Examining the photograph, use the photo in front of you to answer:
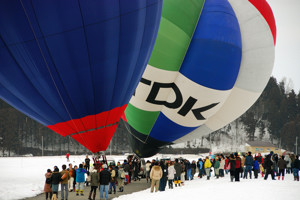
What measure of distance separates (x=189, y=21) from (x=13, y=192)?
10.7 meters

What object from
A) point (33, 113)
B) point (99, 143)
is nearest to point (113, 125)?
point (99, 143)

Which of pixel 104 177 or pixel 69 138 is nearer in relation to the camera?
pixel 104 177

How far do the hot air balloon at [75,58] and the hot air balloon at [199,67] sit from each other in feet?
14.1

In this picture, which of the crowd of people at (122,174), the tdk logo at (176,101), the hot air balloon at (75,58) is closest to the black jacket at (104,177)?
the crowd of people at (122,174)

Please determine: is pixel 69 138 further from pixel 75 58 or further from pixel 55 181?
pixel 75 58

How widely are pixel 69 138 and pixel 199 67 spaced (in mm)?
82358

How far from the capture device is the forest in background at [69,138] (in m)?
84.4

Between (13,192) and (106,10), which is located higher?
(106,10)

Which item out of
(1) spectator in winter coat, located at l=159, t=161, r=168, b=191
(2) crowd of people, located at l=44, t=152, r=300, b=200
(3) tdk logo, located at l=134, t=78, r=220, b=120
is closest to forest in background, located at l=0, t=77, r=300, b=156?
(3) tdk logo, located at l=134, t=78, r=220, b=120

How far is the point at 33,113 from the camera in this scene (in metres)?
13.4

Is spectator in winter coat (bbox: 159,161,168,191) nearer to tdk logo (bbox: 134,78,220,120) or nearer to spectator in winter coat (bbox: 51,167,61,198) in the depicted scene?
spectator in winter coat (bbox: 51,167,61,198)

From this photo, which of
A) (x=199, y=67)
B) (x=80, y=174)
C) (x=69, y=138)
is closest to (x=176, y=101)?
(x=199, y=67)

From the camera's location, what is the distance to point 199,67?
60.3 feet

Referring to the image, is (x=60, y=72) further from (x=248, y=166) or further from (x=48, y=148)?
(x=48, y=148)
